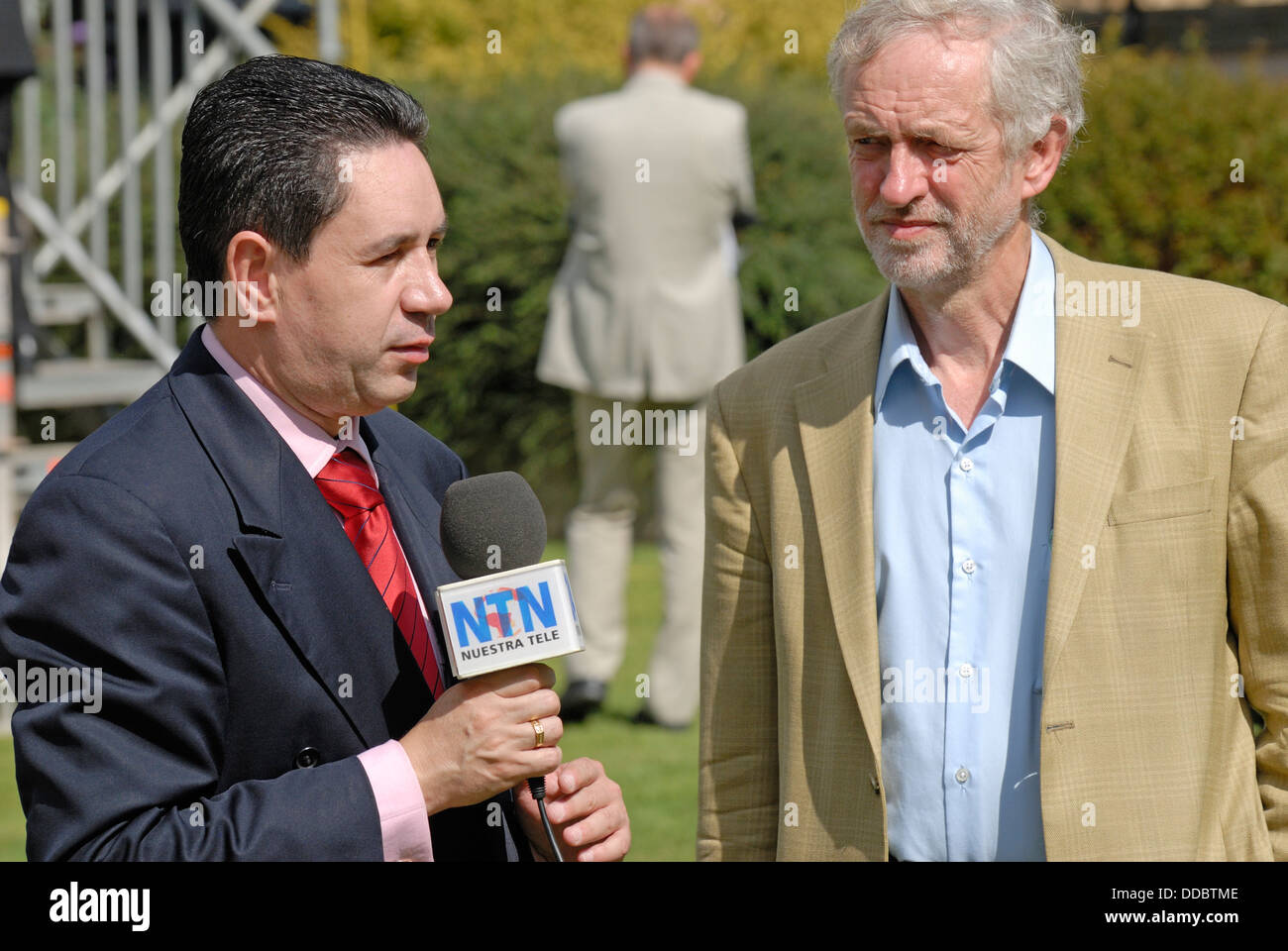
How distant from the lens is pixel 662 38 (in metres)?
6.66

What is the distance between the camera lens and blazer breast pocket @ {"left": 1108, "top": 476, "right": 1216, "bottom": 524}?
2.41m

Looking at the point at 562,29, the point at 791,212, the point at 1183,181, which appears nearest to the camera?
the point at 1183,181

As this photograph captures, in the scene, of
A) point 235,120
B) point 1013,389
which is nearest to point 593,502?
point 1013,389

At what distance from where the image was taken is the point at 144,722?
1950mm

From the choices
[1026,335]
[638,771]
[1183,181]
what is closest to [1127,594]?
[1026,335]

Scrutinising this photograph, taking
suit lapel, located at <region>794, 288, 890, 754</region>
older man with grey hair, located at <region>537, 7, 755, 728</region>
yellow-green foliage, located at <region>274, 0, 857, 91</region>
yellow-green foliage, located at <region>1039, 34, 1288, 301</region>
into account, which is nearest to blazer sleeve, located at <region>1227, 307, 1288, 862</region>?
suit lapel, located at <region>794, 288, 890, 754</region>

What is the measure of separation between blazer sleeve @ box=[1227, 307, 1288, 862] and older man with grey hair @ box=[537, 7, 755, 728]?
411 cm

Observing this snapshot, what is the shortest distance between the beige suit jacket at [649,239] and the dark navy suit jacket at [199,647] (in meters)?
4.50

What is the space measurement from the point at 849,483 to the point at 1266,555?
26.6 inches

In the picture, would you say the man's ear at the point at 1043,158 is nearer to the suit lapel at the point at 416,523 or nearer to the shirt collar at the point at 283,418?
the suit lapel at the point at 416,523

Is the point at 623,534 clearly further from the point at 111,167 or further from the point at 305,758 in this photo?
the point at 305,758

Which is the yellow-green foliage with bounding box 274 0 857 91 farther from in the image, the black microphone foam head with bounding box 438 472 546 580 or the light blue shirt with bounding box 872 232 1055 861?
the black microphone foam head with bounding box 438 472 546 580
